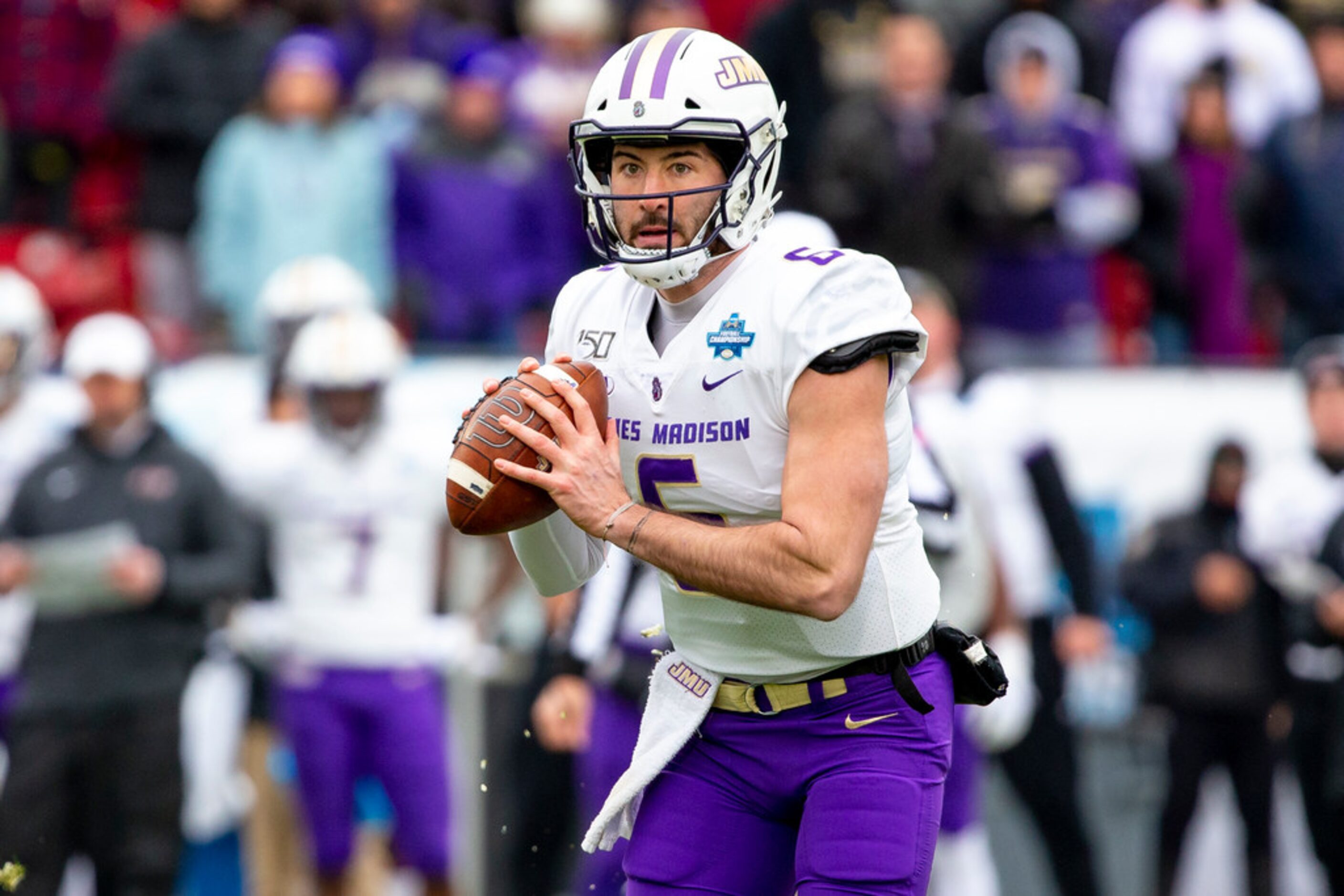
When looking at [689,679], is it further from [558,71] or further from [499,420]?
[558,71]

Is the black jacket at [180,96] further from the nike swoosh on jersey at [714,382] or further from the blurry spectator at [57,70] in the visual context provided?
the nike swoosh on jersey at [714,382]

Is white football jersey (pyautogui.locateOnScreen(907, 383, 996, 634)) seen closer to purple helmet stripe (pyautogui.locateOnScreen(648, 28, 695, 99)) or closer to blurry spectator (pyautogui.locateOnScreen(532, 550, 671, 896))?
blurry spectator (pyautogui.locateOnScreen(532, 550, 671, 896))

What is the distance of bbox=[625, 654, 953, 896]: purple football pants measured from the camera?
3559 mm

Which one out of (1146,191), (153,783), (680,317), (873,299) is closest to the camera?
(873,299)

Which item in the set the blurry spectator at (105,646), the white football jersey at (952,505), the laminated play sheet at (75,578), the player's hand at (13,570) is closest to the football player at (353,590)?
the blurry spectator at (105,646)

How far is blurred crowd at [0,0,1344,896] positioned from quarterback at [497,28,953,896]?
5.08 ft

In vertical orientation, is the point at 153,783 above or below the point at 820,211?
below

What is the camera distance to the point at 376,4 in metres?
9.68

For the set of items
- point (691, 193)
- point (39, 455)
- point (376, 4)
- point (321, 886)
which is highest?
point (376, 4)

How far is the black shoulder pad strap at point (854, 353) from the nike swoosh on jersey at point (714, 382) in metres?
0.17

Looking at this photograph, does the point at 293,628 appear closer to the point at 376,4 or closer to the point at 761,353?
the point at 376,4

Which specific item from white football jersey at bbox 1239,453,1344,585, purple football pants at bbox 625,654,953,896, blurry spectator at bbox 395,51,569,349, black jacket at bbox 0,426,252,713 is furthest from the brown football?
blurry spectator at bbox 395,51,569,349

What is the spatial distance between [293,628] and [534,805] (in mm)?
1173

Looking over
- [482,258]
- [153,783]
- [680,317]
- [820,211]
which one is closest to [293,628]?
[153,783]
